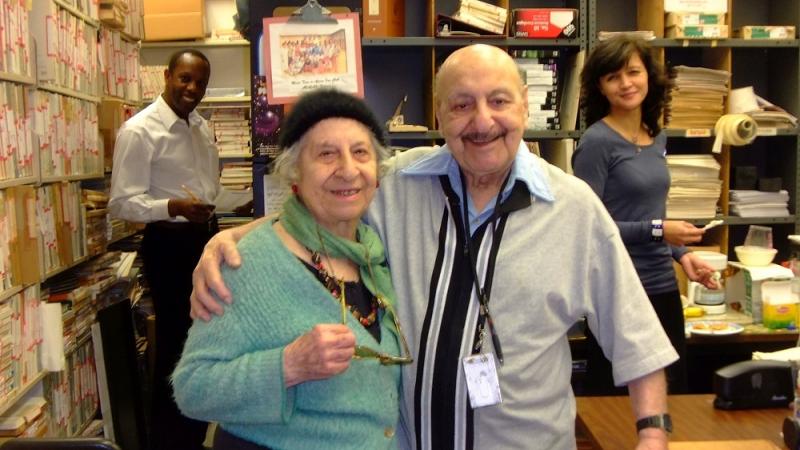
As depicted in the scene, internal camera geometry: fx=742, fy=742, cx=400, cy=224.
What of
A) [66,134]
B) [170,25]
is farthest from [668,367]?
[170,25]

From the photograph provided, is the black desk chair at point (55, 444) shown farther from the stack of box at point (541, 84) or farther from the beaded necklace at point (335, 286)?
the stack of box at point (541, 84)

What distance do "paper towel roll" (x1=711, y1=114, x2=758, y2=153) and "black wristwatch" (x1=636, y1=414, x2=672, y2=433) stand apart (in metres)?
2.25

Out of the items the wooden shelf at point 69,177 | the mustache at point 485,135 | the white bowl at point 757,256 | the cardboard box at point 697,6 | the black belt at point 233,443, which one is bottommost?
the black belt at point 233,443

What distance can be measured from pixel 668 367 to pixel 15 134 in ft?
8.22

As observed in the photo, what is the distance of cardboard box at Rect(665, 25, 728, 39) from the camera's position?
338 centimetres

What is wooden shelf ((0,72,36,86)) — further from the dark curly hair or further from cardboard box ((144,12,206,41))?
cardboard box ((144,12,206,41))

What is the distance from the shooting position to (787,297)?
2.79 m

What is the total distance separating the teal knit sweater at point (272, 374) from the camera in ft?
3.92

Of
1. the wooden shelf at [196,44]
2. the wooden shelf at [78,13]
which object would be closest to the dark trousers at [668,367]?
the wooden shelf at [78,13]

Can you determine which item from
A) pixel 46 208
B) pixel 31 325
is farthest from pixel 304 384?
pixel 46 208

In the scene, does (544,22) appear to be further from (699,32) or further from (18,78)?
(18,78)

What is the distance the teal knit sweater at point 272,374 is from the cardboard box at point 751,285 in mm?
2127

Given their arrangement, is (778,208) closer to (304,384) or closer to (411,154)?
(411,154)

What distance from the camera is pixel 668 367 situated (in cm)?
242
